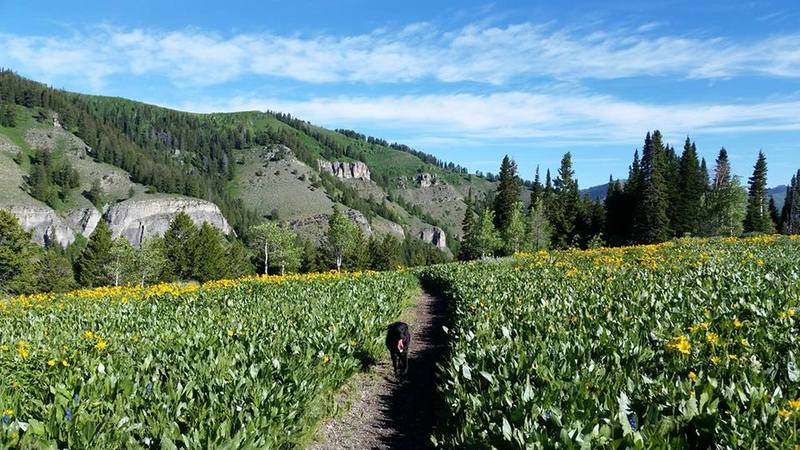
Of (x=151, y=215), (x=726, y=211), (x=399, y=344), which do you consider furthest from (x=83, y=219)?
(x=399, y=344)

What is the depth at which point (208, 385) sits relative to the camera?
6.45m

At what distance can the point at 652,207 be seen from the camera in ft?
209

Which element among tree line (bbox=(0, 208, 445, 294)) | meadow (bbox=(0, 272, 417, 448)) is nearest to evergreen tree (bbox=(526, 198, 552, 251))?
tree line (bbox=(0, 208, 445, 294))

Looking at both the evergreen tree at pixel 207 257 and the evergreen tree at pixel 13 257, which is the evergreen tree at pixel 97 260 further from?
the evergreen tree at pixel 13 257

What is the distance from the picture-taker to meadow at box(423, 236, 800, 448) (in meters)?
4.20

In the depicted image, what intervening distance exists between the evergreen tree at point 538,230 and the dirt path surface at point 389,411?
58.2 meters

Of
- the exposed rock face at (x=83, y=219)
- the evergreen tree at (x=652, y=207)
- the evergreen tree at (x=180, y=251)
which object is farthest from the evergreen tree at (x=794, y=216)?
the exposed rock face at (x=83, y=219)

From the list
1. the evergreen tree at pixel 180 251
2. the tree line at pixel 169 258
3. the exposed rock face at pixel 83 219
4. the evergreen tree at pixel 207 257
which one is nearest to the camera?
the tree line at pixel 169 258

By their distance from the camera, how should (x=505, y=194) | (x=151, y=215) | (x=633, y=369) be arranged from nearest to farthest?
1. (x=633, y=369)
2. (x=505, y=194)
3. (x=151, y=215)

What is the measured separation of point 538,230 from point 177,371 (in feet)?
216

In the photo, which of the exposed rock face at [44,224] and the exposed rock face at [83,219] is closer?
the exposed rock face at [44,224]

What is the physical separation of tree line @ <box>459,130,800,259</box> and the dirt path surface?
53589 mm

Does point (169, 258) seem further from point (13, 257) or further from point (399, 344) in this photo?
point (399, 344)

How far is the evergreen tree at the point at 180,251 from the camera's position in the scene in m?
69.6
